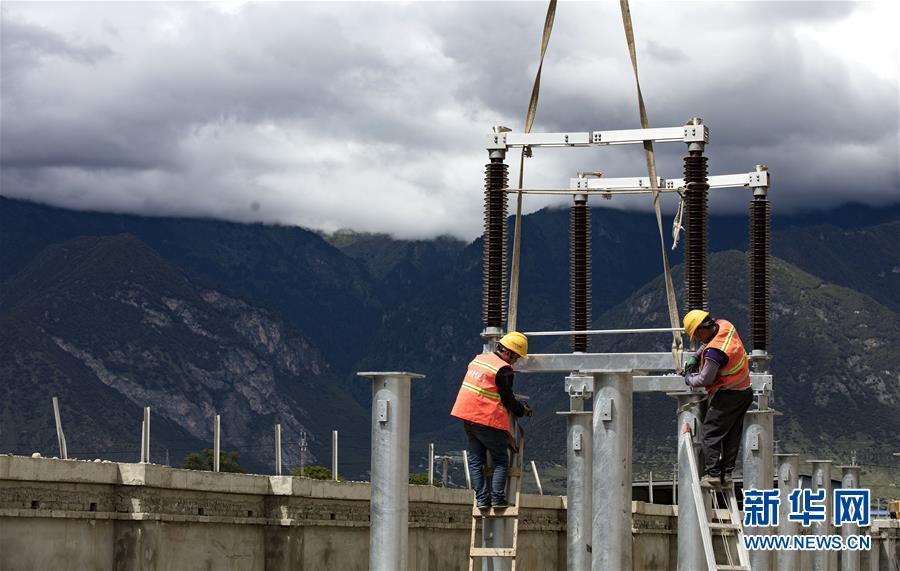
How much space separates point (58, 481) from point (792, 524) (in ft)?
70.2

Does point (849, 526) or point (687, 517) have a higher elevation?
point (687, 517)

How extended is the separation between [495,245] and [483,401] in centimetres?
509

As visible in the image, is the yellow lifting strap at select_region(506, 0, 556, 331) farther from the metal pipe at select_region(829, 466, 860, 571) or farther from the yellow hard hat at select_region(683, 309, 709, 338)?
the metal pipe at select_region(829, 466, 860, 571)

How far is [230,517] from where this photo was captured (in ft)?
83.8

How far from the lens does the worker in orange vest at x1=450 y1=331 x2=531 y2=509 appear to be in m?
21.6

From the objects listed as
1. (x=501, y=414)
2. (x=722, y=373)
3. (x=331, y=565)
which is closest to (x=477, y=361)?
(x=501, y=414)

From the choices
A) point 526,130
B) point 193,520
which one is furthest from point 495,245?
point 193,520

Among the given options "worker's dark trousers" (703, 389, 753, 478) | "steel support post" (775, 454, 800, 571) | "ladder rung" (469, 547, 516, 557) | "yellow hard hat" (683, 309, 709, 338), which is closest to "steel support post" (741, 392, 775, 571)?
"steel support post" (775, 454, 800, 571)

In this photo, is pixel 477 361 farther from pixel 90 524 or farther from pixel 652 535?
pixel 652 535

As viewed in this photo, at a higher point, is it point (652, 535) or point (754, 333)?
point (754, 333)

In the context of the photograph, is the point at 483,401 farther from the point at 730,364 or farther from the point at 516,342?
the point at 730,364

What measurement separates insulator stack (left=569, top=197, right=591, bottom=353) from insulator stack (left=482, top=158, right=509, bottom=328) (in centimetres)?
499

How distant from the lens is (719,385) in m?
20.9

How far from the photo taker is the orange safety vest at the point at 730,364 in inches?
821
